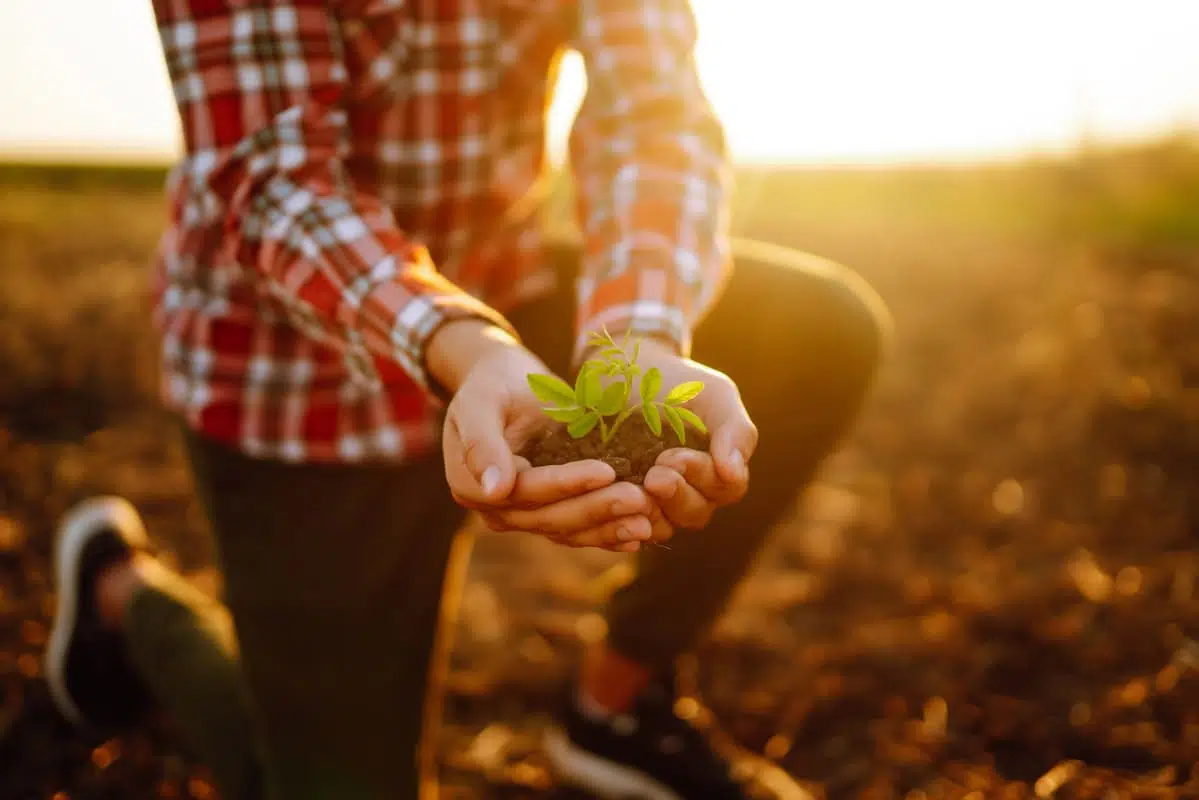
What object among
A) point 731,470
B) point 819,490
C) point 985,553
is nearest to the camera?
point 731,470

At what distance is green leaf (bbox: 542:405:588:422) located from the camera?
3.95ft

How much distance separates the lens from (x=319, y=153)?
1558 mm

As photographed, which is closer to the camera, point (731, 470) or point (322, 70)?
point (731, 470)

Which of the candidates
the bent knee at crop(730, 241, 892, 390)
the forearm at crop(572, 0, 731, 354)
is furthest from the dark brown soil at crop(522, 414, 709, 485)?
the bent knee at crop(730, 241, 892, 390)

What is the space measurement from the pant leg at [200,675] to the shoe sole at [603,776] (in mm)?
666

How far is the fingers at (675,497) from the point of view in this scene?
1.15 metres

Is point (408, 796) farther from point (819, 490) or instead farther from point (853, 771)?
point (819, 490)

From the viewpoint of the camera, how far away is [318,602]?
180 cm

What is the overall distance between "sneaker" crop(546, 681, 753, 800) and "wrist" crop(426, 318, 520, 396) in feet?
3.64

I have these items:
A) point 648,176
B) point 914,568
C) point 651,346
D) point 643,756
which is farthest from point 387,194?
point 914,568

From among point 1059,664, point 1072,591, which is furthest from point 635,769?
point 1072,591

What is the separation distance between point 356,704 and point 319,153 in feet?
3.37

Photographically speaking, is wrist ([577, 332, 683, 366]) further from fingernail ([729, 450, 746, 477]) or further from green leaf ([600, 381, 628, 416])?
fingernail ([729, 450, 746, 477])

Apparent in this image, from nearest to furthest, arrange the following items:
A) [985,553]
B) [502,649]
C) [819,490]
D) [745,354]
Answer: [745,354], [502,649], [985,553], [819,490]
